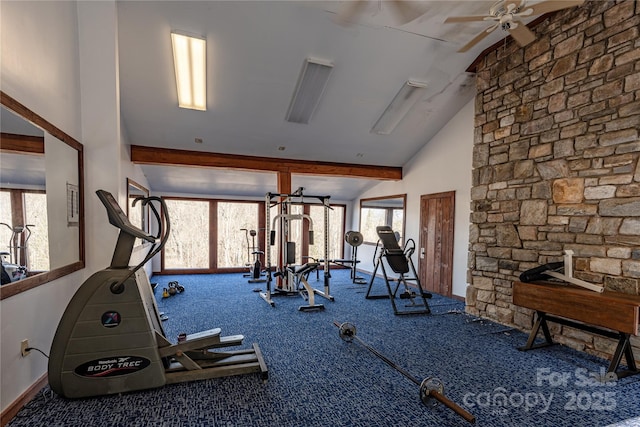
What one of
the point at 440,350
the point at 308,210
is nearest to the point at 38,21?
the point at 440,350

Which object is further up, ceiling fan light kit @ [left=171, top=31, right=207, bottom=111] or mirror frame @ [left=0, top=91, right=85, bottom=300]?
ceiling fan light kit @ [left=171, top=31, right=207, bottom=111]

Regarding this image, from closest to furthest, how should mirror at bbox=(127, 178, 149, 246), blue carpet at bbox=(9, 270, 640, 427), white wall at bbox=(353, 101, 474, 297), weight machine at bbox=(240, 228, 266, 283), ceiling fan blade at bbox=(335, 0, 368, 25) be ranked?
blue carpet at bbox=(9, 270, 640, 427)
ceiling fan blade at bbox=(335, 0, 368, 25)
mirror at bbox=(127, 178, 149, 246)
white wall at bbox=(353, 101, 474, 297)
weight machine at bbox=(240, 228, 266, 283)

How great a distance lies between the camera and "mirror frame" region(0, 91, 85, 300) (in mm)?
1905

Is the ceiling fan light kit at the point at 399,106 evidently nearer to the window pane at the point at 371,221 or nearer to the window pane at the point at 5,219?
the window pane at the point at 371,221

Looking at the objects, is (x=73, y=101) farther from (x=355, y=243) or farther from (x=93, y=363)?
(x=355, y=243)

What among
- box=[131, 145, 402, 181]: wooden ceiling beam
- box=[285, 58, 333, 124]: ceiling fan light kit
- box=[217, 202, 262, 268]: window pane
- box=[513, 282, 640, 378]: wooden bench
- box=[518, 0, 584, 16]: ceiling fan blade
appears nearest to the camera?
box=[518, 0, 584, 16]: ceiling fan blade

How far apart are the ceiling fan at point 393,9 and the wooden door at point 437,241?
10.3 feet

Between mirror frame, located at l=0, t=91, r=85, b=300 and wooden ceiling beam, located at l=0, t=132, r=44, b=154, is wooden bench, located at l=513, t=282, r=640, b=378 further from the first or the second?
wooden ceiling beam, located at l=0, t=132, r=44, b=154

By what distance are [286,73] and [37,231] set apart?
131 inches

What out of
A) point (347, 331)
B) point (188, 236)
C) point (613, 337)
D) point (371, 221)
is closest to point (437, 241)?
point (371, 221)

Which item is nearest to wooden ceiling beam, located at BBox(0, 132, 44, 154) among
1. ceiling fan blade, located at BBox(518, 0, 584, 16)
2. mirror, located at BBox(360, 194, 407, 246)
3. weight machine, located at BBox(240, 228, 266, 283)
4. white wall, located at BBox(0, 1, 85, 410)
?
white wall, located at BBox(0, 1, 85, 410)

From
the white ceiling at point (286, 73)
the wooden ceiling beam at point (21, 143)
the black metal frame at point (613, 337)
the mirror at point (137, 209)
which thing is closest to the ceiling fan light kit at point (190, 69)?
the white ceiling at point (286, 73)

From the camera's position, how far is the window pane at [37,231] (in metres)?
2.15

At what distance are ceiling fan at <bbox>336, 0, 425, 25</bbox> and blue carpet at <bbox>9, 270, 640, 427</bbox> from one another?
369 cm
